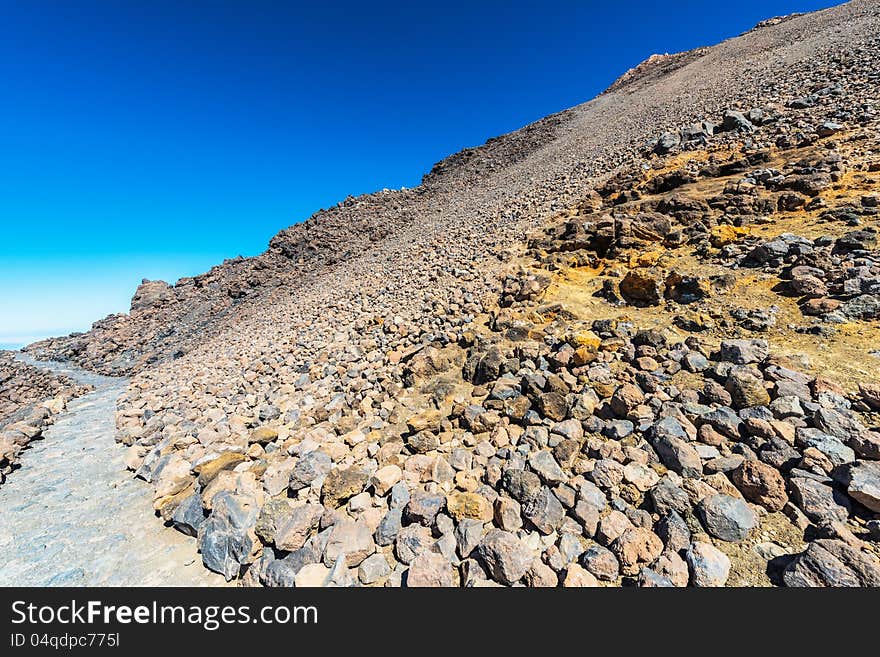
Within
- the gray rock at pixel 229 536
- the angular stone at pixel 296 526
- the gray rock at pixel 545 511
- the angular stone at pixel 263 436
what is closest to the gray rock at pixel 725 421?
the gray rock at pixel 545 511

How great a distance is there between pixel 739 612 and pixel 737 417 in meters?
1.71

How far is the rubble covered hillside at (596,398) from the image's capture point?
262cm

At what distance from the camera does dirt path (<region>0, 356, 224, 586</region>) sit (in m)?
3.66

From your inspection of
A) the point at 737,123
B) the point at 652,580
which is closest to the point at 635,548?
the point at 652,580

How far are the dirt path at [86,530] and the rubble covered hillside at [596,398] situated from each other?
12.2 inches

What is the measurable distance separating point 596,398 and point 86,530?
6.84 m

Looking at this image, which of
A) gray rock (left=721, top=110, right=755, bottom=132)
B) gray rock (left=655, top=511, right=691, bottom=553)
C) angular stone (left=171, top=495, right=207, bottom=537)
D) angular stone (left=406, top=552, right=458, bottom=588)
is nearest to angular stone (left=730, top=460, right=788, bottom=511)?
gray rock (left=655, top=511, right=691, bottom=553)

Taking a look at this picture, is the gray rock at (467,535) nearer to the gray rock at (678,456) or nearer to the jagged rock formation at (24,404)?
the gray rock at (678,456)

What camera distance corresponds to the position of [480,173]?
23891 millimetres

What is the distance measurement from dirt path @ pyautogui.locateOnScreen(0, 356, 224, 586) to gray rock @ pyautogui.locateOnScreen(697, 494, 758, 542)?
14.3 feet

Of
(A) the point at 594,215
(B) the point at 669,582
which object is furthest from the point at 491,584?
(A) the point at 594,215

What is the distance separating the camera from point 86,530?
4527 millimetres

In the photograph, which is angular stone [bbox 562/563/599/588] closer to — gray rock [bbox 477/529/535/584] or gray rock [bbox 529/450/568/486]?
gray rock [bbox 477/529/535/584]

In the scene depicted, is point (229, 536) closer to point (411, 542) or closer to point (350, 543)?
point (350, 543)
